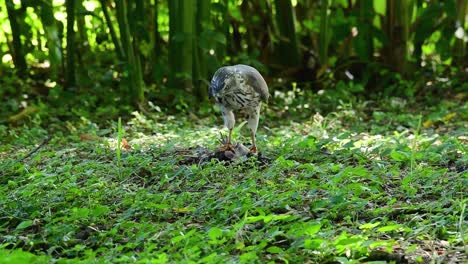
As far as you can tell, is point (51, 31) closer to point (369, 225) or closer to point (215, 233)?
point (215, 233)

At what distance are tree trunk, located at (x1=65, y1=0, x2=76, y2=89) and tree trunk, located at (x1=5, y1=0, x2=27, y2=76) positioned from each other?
0.58m

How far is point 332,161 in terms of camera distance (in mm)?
5820

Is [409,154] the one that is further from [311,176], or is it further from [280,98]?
[280,98]

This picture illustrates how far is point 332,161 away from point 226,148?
0.74 meters

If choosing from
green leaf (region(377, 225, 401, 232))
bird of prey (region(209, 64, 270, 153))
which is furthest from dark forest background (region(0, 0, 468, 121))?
green leaf (region(377, 225, 401, 232))

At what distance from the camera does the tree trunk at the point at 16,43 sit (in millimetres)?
8917

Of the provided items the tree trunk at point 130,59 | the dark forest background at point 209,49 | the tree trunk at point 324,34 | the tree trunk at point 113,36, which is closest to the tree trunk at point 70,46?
the dark forest background at point 209,49

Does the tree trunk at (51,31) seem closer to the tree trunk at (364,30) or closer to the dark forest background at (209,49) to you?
the dark forest background at (209,49)

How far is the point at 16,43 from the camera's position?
375 inches

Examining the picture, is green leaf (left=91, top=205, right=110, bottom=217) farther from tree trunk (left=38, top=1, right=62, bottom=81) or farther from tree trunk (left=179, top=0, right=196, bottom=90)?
tree trunk (left=179, top=0, right=196, bottom=90)

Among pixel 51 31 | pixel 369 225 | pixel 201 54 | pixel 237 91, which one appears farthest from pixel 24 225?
pixel 201 54

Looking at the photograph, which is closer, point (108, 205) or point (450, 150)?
point (108, 205)

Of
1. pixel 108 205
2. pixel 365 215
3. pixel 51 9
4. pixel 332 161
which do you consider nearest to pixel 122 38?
pixel 51 9

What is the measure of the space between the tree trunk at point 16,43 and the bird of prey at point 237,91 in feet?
11.4
